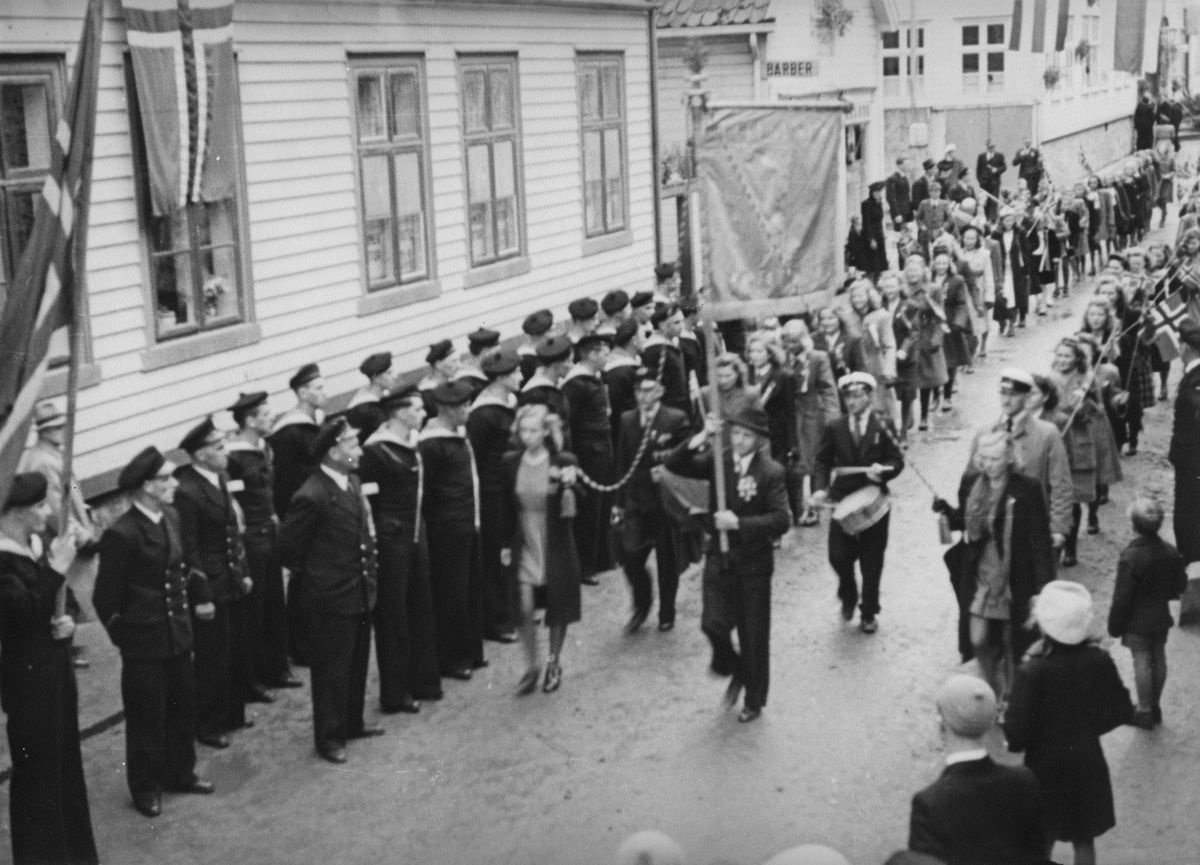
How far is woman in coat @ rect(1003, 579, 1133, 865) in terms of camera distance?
8.23 metres

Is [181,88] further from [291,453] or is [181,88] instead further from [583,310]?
[583,310]

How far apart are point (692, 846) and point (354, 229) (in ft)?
29.2

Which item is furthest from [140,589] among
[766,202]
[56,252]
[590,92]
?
[590,92]

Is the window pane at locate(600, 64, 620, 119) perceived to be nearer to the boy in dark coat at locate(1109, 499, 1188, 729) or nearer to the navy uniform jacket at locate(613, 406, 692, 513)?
the navy uniform jacket at locate(613, 406, 692, 513)

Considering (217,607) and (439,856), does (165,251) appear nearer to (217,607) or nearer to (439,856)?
(217,607)

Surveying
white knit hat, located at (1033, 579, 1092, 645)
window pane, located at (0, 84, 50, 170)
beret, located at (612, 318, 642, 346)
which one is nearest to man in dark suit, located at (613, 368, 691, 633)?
beret, located at (612, 318, 642, 346)

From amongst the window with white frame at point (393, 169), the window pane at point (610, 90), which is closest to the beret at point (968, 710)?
the window with white frame at point (393, 169)

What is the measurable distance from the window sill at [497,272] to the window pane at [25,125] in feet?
20.9

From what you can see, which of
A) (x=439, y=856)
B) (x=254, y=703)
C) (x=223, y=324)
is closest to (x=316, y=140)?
(x=223, y=324)

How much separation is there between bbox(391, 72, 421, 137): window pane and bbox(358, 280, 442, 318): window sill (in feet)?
5.00

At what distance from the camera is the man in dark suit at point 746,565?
10.9 meters

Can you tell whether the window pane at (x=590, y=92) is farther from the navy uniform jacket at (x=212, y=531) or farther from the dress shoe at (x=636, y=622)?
the navy uniform jacket at (x=212, y=531)

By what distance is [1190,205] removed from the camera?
26.1 meters

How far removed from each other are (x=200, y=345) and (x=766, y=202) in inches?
210
